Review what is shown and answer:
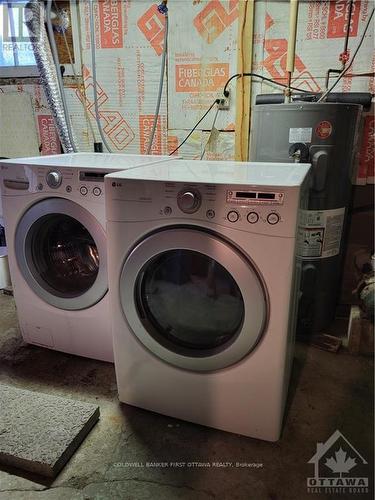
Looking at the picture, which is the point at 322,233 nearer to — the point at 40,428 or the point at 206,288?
the point at 206,288

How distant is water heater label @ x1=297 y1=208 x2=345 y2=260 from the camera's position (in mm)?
1759

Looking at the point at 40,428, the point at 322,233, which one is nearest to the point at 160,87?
the point at 322,233

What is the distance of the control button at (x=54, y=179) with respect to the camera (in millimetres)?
1469

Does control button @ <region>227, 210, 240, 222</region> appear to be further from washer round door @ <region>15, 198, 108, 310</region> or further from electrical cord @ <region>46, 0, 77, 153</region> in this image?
electrical cord @ <region>46, 0, 77, 153</region>

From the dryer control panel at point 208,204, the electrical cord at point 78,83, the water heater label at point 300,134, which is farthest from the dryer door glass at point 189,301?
the electrical cord at point 78,83

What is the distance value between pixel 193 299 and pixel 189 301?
0.06ft

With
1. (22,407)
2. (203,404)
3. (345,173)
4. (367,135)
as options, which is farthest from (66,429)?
(367,135)

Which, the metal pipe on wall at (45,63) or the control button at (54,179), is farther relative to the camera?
the metal pipe on wall at (45,63)

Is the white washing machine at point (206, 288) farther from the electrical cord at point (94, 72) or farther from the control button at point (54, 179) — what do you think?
the electrical cord at point (94, 72)

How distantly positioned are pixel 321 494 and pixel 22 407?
3.56 ft

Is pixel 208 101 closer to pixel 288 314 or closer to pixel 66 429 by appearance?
pixel 288 314

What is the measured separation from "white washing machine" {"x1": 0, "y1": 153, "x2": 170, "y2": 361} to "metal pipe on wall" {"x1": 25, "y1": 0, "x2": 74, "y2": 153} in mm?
698

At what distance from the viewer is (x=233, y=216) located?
1078 millimetres

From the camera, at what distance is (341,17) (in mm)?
1846
